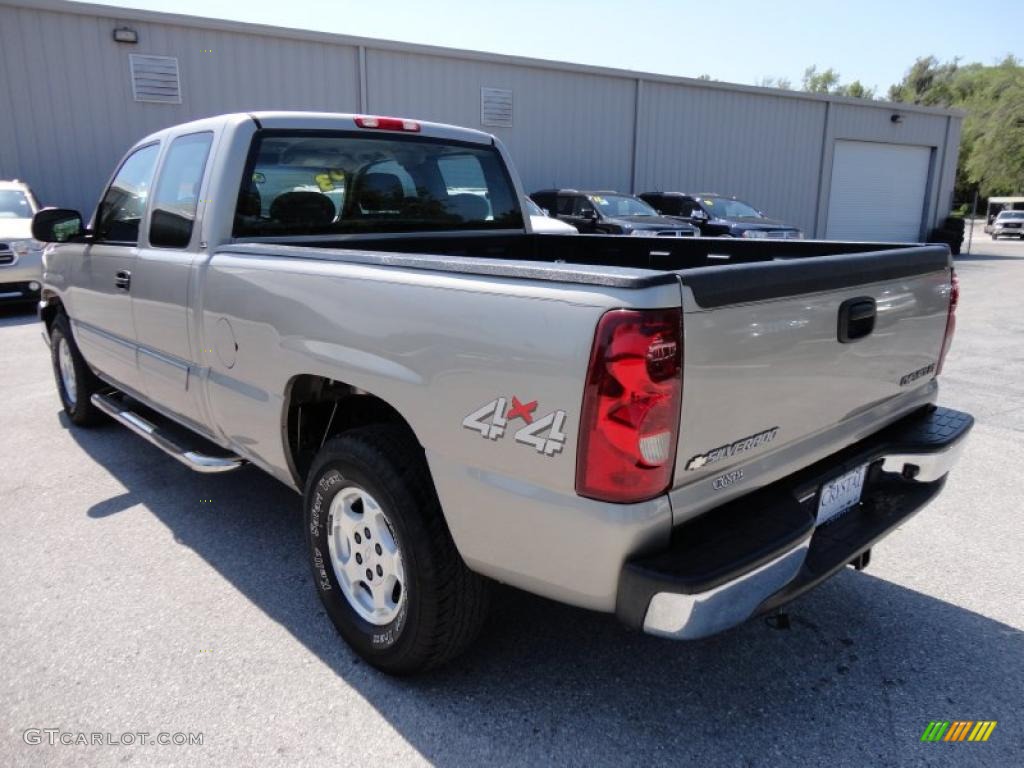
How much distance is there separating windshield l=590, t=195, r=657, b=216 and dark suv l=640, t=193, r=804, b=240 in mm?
977

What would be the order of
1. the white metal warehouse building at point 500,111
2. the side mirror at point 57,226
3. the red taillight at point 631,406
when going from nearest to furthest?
the red taillight at point 631,406, the side mirror at point 57,226, the white metal warehouse building at point 500,111

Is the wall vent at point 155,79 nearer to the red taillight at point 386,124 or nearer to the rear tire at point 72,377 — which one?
the rear tire at point 72,377

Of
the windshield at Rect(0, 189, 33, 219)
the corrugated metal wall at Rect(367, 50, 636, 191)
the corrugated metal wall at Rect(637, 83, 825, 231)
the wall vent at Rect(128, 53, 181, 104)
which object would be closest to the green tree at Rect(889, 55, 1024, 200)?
the corrugated metal wall at Rect(637, 83, 825, 231)

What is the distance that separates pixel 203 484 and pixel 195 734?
234 cm

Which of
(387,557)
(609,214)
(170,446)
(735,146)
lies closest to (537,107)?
(609,214)

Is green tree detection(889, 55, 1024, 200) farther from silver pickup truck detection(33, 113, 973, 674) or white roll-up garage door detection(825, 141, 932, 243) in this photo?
silver pickup truck detection(33, 113, 973, 674)

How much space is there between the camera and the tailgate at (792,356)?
192 centimetres

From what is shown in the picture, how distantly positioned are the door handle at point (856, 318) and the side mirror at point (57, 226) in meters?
4.44

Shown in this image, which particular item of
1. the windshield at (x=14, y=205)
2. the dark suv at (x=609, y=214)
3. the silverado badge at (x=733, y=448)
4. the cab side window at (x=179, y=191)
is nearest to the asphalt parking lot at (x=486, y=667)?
the silverado badge at (x=733, y=448)

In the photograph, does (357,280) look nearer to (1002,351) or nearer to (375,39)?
(1002,351)

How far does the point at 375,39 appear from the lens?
50.4ft

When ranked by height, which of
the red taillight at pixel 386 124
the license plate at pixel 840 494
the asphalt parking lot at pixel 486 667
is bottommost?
the asphalt parking lot at pixel 486 667

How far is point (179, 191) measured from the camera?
3.62m

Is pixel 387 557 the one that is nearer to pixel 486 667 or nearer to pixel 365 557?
pixel 365 557
